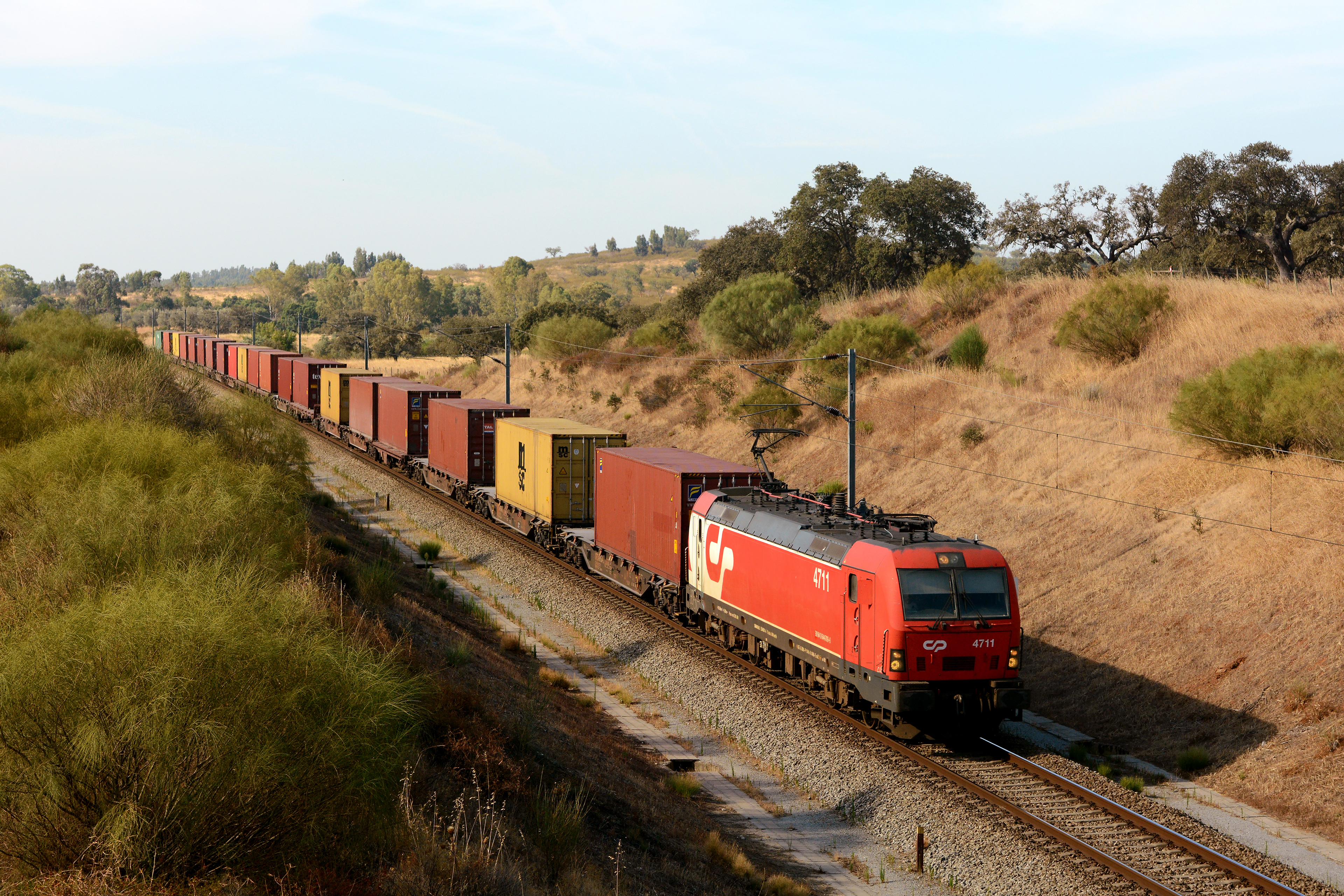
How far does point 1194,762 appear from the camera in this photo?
701 inches

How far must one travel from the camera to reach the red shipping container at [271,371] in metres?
71.7

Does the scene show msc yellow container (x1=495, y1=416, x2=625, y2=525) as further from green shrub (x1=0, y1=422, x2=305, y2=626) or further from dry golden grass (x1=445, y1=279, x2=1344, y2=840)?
dry golden grass (x1=445, y1=279, x2=1344, y2=840)

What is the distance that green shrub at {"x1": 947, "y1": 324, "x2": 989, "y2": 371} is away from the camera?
46.3 metres

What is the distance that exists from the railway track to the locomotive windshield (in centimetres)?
235

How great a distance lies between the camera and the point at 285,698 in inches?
343

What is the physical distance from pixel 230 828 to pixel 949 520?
1109 inches

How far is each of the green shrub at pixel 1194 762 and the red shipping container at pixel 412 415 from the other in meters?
31.7

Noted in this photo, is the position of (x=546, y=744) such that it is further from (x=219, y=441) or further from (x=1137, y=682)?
(x=219, y=441)

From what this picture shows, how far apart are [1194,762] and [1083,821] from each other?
4.06 meters

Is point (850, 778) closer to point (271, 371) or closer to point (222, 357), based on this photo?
point (271, 371)

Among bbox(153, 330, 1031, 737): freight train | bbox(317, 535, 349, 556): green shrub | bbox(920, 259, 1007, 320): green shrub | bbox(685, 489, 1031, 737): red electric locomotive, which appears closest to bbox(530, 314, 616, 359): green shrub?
bbox(920, 259, 1007, 320): green shrub

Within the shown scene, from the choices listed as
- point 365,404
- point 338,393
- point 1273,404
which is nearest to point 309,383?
point 338,393

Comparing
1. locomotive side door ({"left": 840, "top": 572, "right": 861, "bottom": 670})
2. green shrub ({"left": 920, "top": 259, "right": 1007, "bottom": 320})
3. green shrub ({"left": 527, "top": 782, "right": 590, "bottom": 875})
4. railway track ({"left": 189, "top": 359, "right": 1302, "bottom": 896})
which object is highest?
green shrub ({"left": 920, "top": 259, "right": 1007, "bottom": 320})

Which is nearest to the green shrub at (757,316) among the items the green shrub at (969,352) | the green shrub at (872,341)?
the green shrub at (872,341)
